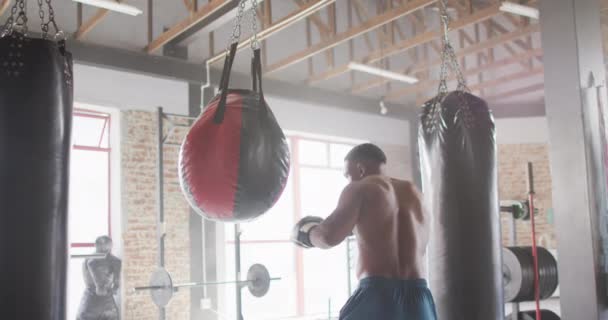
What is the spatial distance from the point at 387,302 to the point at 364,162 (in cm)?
69

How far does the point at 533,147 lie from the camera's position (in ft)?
36.5

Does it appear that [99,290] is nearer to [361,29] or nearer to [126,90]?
[126,90]

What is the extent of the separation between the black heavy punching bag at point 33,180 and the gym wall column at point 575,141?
2596 mm

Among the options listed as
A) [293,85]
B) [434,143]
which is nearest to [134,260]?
[293,85]

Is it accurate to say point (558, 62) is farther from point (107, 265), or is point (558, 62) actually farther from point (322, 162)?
point (322, 162)

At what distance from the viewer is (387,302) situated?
278 cm

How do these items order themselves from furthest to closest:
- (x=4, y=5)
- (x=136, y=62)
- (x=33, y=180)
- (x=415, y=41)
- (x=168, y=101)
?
(x=415, y=41) < (x=168, y=101) < (x=136, y=62) < (x=4, y=5) < (x=33, y=180)

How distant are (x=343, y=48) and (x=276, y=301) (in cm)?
508

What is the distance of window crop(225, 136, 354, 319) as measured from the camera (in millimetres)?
9617

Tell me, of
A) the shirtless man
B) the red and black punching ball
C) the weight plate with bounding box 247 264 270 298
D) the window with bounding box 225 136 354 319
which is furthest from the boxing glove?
the window with bounding box 225 136 354 319

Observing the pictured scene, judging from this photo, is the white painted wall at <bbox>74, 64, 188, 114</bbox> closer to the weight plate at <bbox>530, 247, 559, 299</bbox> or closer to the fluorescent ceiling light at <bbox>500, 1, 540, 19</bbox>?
the fluorescent ceiling light at <bbox>500, 1, 540, 19</bbox>

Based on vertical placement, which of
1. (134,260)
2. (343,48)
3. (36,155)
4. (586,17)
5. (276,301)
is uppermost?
(343,48)

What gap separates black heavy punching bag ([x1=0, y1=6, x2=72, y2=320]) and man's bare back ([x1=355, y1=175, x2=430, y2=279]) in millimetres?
1447

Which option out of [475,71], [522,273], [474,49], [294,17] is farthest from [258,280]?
[475,71]
